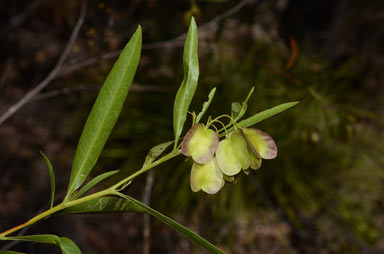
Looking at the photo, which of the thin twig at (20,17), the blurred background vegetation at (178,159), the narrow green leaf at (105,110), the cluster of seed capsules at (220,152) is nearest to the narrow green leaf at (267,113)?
the cluster of seed capsules at (220,152)

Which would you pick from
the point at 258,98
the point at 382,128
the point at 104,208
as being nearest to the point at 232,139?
the point at 104,208

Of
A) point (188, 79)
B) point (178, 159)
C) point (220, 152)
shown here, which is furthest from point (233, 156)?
point (178, 159)

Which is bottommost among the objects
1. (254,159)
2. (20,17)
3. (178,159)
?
(254,159)

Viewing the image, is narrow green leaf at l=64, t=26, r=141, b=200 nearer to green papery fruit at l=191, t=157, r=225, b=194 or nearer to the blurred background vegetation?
green papery fruit at l=191, t=157, r=225, b=194

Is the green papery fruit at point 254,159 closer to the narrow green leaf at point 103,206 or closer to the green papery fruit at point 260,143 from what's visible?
the green papery fruit at point 260,143

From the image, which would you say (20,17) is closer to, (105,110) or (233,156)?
(105,110)

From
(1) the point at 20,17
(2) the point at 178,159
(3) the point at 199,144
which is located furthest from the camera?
(2) the point at 178,159

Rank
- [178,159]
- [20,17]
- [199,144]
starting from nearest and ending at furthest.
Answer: [199,144], [20,17], [178,159]
